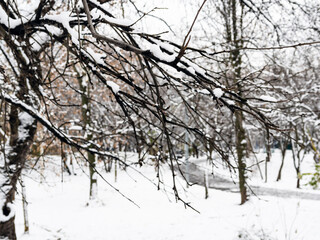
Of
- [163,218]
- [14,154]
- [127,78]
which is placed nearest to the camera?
[127,78]

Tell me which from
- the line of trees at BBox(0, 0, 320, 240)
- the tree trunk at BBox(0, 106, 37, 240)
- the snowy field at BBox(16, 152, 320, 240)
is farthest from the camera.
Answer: the snowy field at BBox(16, 152, 320, 240)

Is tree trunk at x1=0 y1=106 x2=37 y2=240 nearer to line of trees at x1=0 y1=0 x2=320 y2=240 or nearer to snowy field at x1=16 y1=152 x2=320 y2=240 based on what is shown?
line of trees at x1=0 y1=0 x2=320 y2=240

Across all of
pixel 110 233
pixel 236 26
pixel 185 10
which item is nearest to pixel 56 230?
pixel 110 233

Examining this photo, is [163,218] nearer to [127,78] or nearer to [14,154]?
[14,154]

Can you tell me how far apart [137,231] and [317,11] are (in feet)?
22.9

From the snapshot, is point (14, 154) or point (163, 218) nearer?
point (14, 154)

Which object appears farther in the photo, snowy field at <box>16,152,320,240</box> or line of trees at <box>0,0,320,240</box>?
snowy field at <box>16,152,320,240</box>

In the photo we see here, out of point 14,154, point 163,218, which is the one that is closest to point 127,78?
point 14,154

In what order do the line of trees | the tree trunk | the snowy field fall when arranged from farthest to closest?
1. the snowy field
2. the tree trunk
3. the line of trees

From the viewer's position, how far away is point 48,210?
10.6m

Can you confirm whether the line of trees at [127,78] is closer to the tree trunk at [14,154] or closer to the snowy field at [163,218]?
the tree trunk at [14,154]

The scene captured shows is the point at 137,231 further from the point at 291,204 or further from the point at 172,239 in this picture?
the point at 291,204

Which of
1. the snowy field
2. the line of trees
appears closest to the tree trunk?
the line of trees

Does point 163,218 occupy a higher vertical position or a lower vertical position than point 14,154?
lower
